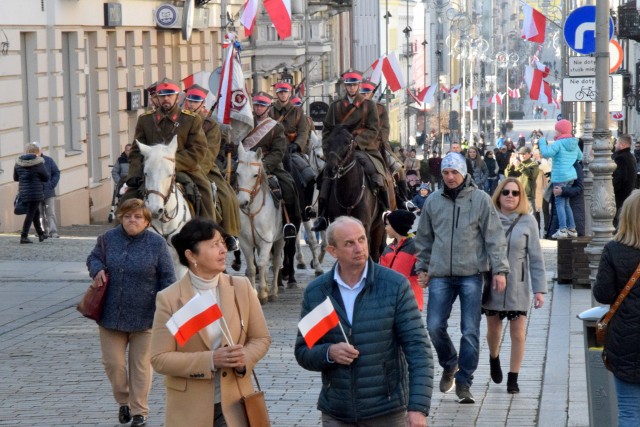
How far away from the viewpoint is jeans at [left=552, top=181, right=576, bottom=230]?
89.9ft

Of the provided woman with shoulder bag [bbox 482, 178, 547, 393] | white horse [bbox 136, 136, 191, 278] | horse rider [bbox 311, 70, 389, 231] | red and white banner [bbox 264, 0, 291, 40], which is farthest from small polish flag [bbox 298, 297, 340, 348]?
red and white banner [bbox 264, 0, 291, 40]

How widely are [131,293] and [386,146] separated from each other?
9052 millimetres

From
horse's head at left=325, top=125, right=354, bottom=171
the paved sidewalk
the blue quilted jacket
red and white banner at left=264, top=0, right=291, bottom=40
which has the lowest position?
the paved sidewalk

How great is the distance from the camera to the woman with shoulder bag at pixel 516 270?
1212cm

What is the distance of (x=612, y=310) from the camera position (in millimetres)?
8234

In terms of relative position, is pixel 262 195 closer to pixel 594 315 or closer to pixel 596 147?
pixel 596 147

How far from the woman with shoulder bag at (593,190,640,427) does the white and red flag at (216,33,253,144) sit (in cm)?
1287

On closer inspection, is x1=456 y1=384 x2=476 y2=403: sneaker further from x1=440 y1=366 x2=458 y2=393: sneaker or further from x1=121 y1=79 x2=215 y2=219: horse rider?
x1=121 y1=79 x2=215 y2=219: horse rider

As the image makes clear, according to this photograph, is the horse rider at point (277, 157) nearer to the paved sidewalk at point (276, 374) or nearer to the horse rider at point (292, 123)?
the paved sidewalk at point (276, 374)

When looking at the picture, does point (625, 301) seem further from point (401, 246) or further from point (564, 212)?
point (564, 212)

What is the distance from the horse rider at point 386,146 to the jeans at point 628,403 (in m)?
11.2

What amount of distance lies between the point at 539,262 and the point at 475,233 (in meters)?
0.96

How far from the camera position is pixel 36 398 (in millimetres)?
12391

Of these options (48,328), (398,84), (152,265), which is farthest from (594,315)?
(398,84)
